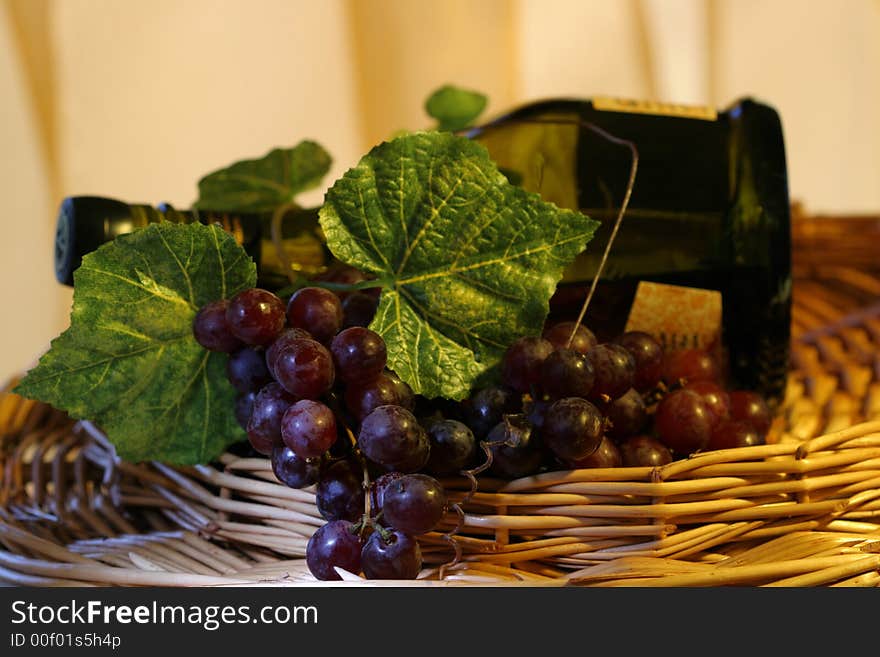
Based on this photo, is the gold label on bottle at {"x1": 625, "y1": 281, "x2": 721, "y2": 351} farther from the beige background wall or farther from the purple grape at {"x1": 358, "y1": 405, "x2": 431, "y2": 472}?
the beige background wall

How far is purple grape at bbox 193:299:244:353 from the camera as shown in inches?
16.0

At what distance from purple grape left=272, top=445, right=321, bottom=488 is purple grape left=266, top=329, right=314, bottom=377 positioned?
41mm

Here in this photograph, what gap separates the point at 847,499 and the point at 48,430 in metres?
0.57

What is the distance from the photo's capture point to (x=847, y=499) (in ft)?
1.32

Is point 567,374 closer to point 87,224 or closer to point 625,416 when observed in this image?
point 625,416

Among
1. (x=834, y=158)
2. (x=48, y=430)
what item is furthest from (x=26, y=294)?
(x=834, y=158)

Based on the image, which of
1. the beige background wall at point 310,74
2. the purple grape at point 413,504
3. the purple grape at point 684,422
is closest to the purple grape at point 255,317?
the purple grape at point 413,504

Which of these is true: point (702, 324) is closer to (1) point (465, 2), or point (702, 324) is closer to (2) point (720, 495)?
(2) point (720, 495)

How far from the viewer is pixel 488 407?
40 cm

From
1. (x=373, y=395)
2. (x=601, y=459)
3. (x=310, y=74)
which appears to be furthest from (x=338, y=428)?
(x=310, y=74)

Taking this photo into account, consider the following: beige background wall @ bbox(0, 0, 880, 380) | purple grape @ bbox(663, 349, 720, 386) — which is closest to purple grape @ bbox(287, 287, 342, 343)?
purple grape @ bbox(663, 349, 720, 386)

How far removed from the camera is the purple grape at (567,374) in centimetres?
37

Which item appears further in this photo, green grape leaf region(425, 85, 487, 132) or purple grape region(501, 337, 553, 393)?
green grape leaf region(425, 85, 487, 132)

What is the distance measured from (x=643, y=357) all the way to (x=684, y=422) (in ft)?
0.14
